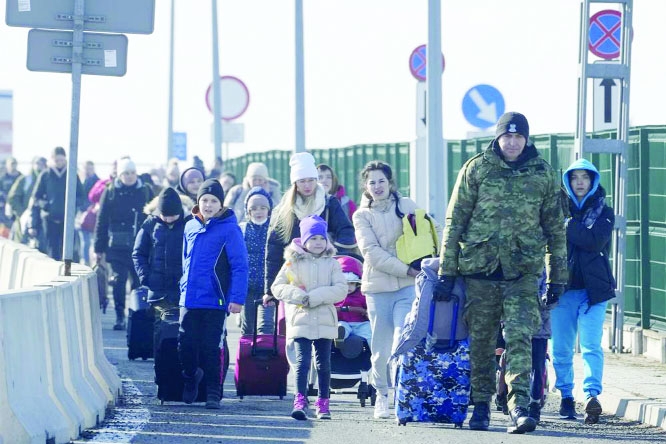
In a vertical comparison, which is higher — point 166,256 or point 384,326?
point 166,256

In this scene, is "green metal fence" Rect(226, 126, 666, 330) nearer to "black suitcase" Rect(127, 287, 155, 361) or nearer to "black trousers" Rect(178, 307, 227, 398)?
"black suitcase" Rect(127, 287, 155, 361)

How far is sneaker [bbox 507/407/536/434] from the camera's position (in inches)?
480

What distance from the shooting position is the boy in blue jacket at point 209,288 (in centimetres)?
1383

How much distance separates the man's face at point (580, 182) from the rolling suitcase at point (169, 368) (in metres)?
2.79

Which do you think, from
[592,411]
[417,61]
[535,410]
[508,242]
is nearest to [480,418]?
[535,410]

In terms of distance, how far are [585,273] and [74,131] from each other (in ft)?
14.5

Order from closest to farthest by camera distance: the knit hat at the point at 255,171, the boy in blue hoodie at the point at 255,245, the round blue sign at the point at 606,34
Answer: the boy in blue hoodie at the point at 255,245 < the round blue sign at the point at 606,34 < the knit hat at the point at 255,171

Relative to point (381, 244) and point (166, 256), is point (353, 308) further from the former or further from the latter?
point (166, 256)

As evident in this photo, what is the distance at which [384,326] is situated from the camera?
44.2ft

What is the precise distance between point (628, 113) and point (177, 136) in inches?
1353

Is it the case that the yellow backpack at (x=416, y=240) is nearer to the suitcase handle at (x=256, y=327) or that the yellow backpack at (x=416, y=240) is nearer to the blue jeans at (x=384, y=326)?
the blue jeans at (x=384, y=326)

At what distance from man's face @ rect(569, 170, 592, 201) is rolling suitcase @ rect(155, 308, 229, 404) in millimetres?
2795

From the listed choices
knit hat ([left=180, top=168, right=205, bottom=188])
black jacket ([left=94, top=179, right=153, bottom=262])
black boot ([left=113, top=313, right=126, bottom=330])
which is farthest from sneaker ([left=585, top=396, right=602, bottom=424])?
black boot ([left=113, top=313, right=126, bottom=330])

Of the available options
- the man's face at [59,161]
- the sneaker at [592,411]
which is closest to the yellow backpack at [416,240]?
the sneaker at [592,411]
